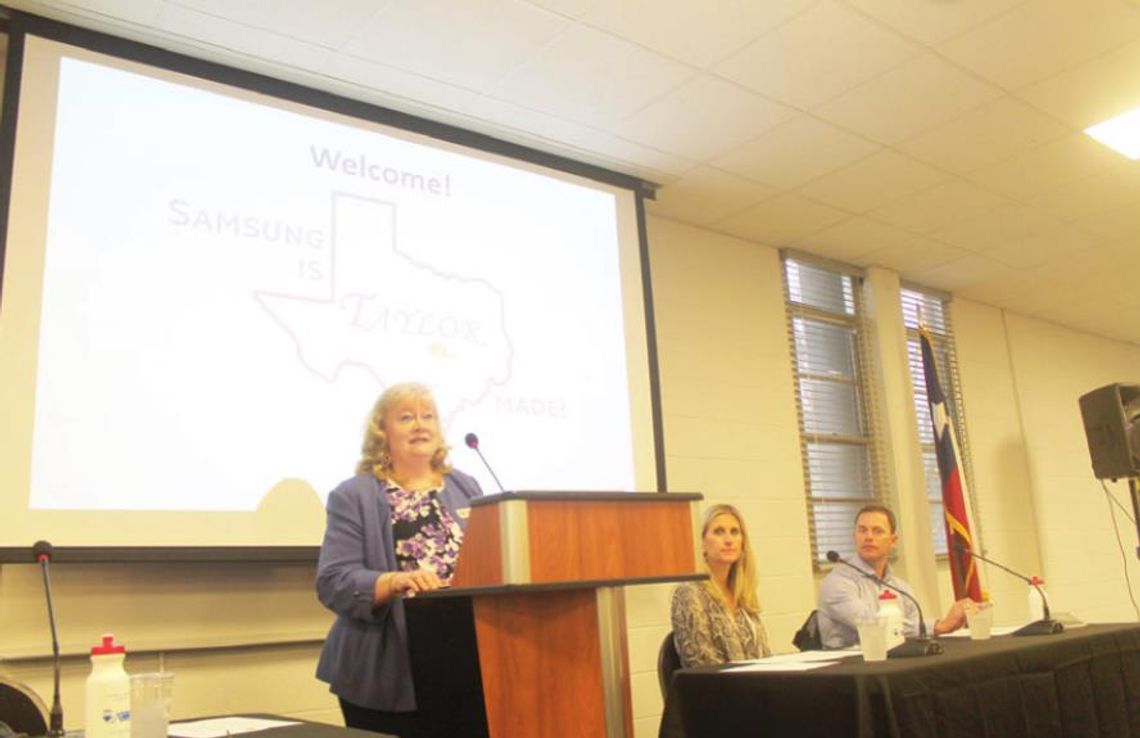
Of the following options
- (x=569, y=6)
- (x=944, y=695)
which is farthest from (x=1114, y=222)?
(x=944, y=695)

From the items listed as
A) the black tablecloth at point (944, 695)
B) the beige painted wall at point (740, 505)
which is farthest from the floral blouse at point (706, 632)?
the beige painted wall at point (740, 505)

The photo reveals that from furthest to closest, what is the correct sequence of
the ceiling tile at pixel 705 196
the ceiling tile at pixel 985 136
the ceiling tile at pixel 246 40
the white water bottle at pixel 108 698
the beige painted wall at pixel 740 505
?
the ceiling tile at pixel 705 196 < the ceiling tile at pixel 985 136 < the ceiling tile at pixel 246 40 < the beige painted wall at pixel 740 505 < the white water bottle at pixel 108 698

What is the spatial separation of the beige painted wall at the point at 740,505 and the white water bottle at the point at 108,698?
164 centimetres

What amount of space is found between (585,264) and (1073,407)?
5024 mm

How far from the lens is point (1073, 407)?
7.43m

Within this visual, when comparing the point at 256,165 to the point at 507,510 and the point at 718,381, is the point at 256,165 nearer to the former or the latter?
the point at 507,510

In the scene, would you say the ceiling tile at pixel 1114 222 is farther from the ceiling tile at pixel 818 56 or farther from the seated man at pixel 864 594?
the seated man at pixel 864 594

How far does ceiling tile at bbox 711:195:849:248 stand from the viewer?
193 inches

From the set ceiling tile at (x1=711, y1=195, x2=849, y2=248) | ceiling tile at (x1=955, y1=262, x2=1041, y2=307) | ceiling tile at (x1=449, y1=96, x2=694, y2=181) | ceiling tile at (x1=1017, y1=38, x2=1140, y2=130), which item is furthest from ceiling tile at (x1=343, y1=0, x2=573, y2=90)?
ceiling tile at (x1=955, y1=262, x2=1041, y2=307)

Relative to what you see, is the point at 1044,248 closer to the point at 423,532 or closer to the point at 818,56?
the point at 818,56

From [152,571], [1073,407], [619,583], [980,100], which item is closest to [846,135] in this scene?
[980,100]

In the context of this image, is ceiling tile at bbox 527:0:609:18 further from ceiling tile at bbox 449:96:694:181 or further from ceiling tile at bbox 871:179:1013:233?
ceiling tile at bbox 871:179:1013:233

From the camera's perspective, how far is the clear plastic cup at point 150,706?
1395 mm

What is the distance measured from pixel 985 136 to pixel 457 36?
2380mm
